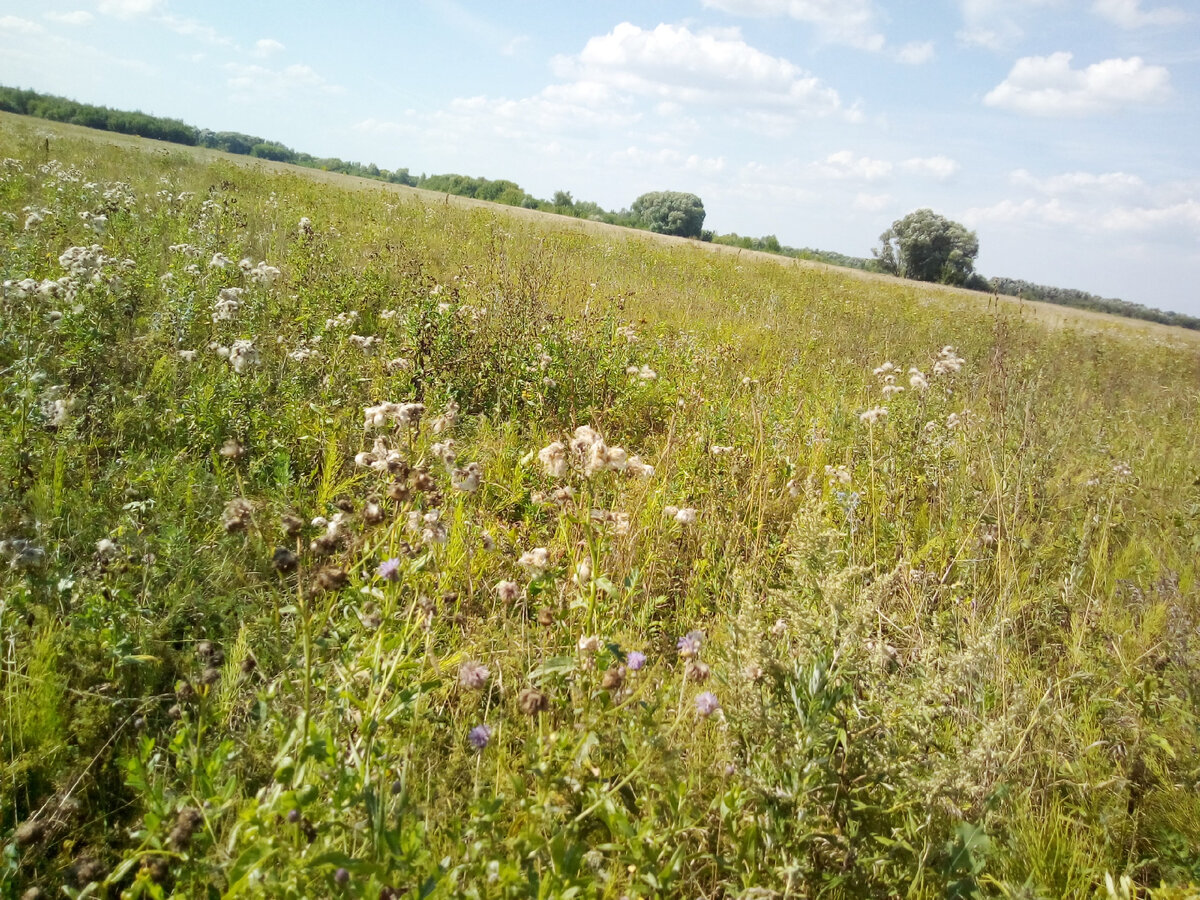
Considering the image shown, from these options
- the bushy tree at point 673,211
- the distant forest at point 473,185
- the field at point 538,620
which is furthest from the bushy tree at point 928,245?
the field at point 538,620

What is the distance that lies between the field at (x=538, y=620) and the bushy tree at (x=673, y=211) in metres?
66.1

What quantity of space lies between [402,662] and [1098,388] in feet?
34.0

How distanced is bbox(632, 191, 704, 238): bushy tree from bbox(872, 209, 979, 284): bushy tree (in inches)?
968

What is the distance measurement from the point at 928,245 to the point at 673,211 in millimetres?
30733

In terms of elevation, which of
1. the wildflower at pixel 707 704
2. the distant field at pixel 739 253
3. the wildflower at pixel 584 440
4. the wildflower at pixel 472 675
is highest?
the distant field at pixel 739 253

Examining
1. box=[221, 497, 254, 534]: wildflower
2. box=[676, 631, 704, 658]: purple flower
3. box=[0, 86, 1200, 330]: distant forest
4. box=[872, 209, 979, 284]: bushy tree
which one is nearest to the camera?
box=[221, 497, 254, 534]: wildflower

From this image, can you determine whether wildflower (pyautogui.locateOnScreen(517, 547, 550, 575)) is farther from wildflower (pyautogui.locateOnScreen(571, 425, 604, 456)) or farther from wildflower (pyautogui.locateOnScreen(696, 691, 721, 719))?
wildflower (pyautogui.locateOnScreen(696, 691, 721, 719))

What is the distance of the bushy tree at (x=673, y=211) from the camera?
68000 millimetres

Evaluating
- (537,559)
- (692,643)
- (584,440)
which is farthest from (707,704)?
(584,440)

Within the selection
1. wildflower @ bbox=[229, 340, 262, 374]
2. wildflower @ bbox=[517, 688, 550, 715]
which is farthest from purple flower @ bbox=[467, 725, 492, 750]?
wildflower @ bbox=[229, 340, 262, 374]

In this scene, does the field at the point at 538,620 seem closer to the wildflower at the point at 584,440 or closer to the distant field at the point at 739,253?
the wildflower at the point at 584,440

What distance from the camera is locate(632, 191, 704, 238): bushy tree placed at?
2677 inches

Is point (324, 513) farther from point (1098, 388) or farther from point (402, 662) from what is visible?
point (1098, 388)

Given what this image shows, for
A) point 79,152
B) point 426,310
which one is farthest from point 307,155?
point 426,310
